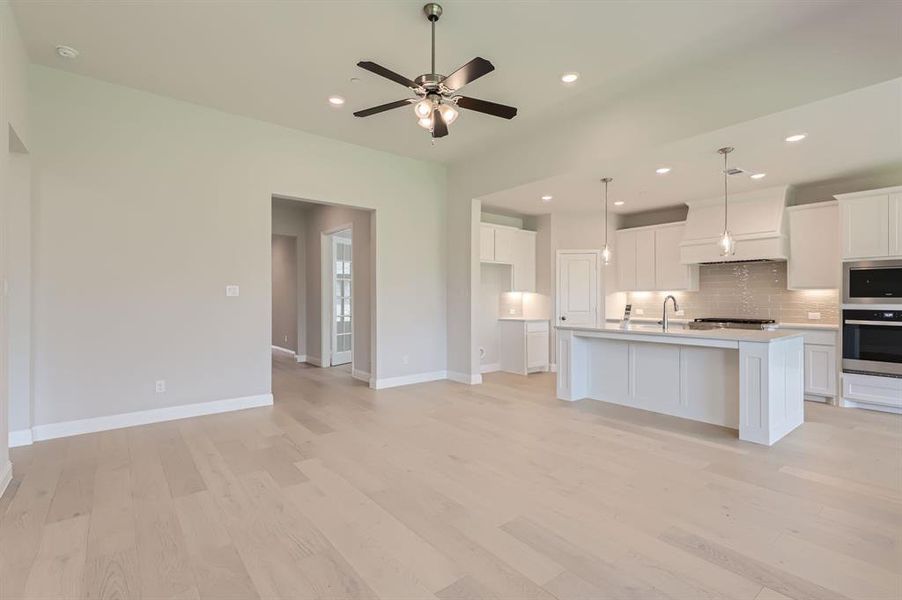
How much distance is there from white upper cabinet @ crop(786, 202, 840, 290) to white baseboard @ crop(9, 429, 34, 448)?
26.9ft

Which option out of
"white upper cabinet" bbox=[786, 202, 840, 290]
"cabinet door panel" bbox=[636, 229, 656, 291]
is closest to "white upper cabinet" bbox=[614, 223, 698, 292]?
"cabinet door panel" bbox=[636, 229, 656, 291]

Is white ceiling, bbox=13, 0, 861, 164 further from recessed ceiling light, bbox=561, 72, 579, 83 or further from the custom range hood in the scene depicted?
the custom range hood

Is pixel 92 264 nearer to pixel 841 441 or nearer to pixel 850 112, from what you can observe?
pixel 850 112

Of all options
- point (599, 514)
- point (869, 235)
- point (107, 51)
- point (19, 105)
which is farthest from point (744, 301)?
point (19, 105)

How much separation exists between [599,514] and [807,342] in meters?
4.45

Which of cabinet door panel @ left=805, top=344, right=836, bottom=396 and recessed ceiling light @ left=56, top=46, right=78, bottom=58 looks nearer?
recessed ceiling light @ left=56, top=46, right=78, bottom=58

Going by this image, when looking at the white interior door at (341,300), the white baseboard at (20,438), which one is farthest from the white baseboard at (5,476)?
the white interior door at (341,300)

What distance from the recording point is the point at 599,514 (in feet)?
7.99

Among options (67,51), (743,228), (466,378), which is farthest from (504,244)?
(67,51)

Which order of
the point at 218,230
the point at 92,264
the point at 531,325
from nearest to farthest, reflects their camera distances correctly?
the point at 92,264 → the point at 218,230 → the point at 531,325

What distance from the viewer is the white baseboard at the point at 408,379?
19.2 ft

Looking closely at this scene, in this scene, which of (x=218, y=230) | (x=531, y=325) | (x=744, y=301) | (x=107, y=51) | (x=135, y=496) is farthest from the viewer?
(x=531, y=325)

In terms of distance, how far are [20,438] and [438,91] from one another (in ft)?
14.2

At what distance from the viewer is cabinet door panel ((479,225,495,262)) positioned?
681 cm
